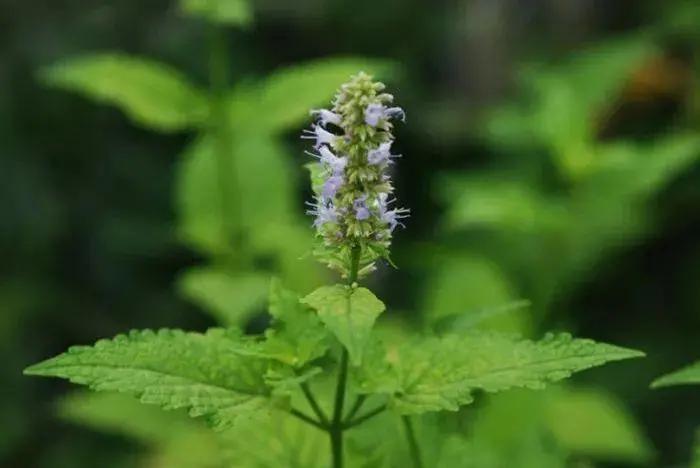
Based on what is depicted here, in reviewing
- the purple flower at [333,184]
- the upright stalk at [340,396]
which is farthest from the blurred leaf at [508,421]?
the purple flower at [333,184]

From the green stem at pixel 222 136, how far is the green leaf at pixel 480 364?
3.08 ft

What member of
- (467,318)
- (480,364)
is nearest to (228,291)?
(467,318)

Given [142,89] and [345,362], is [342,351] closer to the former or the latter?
[345,362]

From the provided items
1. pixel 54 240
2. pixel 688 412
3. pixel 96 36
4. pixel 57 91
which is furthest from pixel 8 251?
pixel 688 412

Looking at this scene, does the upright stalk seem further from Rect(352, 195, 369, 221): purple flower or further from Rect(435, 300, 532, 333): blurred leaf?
Rect(435, 300, 532, 333): blurred leaf

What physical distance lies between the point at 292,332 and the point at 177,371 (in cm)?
14

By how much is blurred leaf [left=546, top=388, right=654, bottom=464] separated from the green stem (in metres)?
0.72

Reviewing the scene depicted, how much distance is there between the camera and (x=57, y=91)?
8.57 ft

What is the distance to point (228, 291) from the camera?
1904mm

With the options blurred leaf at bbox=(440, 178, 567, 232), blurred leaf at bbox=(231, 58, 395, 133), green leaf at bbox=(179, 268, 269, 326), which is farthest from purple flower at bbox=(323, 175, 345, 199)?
blurred leaf at bbox=(440, 178, 567, 232)

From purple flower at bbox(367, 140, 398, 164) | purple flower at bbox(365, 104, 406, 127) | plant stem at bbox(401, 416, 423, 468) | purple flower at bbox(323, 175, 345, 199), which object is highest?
purple flower at bbox(365, 104, 406, 127)

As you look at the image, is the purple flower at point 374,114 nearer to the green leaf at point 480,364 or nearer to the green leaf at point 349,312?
the green leaf at point 349,312

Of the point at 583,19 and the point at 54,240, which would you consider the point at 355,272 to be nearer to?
the point at 54,240

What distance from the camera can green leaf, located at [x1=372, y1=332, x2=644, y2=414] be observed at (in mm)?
1044
